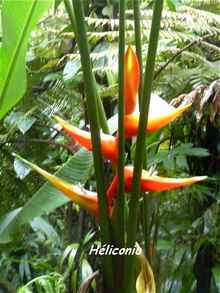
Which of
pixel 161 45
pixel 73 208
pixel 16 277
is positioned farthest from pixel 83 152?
pixel 16 277

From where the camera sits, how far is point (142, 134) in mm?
584

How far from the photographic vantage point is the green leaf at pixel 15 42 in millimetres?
808

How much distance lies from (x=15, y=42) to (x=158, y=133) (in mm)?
335

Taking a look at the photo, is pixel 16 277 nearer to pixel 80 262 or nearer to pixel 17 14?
pixel 80 262

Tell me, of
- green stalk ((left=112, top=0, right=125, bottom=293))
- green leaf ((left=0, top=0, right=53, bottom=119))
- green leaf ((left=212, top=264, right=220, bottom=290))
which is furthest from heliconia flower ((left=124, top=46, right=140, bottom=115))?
green leaf ((left=212, top=264, right=220, bottom=290))

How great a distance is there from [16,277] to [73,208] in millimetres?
618

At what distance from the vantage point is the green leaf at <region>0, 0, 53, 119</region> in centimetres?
81

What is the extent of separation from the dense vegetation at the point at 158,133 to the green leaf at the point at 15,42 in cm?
14

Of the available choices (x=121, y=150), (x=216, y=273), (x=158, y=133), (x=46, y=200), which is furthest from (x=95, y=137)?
(x=216, y=273)

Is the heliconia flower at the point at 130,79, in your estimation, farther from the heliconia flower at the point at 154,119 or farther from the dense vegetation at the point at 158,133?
the dense vegetation at the point at 158,133

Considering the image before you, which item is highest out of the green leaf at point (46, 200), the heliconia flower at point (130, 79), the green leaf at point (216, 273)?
the heliconia flower at point (130, 79)

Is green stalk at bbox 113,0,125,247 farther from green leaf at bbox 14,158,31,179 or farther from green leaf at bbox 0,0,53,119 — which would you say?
green leaf at bbox 14,158,31,179

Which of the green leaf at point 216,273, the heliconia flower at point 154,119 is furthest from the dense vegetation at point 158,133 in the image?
the heliconia flower at point 154,119

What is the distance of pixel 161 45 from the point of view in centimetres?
119
